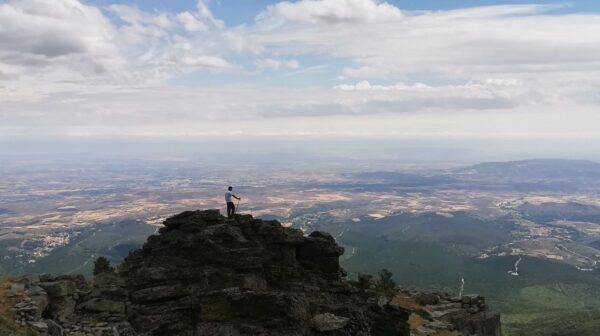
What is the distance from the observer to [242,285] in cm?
4100

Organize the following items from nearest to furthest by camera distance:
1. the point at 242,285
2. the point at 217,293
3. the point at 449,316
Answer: the point at 217,293 < the point at 242,285 < the point at 449,316

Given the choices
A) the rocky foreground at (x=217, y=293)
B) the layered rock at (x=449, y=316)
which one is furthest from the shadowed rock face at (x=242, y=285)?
the layered rock at (x=449, y=316)

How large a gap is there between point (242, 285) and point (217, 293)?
9.36ft

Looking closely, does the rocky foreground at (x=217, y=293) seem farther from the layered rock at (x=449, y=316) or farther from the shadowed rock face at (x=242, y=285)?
the layered rock at (x=449, y=316)

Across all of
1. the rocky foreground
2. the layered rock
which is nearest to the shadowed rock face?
the rocky foreground

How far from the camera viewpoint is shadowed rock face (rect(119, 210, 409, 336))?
124 ft

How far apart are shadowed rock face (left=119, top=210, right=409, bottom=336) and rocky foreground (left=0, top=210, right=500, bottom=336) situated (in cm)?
8

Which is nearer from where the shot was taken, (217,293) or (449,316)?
(217,293)

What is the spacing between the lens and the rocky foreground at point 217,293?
3731cm

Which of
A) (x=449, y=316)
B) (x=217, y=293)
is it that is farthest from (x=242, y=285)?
(x=449, y=316)

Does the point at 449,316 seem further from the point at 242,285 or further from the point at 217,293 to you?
the point at 217,293

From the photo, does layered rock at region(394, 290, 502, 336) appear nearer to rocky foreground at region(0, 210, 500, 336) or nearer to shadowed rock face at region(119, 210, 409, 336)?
rocky foreground at region(0, 210, 500, 336)

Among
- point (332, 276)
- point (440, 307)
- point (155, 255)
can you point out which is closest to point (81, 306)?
point (155, 255)

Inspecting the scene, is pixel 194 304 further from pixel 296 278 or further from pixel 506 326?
pixel 506 326
